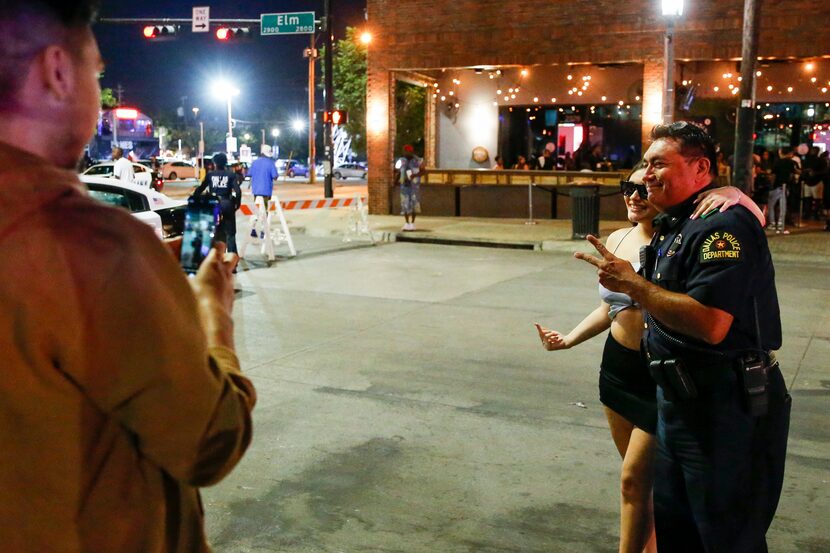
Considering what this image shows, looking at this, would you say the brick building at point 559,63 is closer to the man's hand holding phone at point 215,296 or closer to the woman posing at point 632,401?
the woman posing at point 632,401

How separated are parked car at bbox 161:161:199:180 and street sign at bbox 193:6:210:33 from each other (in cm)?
3406

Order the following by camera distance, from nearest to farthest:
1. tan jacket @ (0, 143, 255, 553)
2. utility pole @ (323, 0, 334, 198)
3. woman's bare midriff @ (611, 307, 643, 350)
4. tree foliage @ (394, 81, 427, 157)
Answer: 1. tan jacket @ (0, 143, 255, 553)
2. woman's bare midriff @ (611, 307, 643, 350)
3. utility pole @ (323, 0, 334, 198)
4. tree foliage @ (394, 81, 427, 157)

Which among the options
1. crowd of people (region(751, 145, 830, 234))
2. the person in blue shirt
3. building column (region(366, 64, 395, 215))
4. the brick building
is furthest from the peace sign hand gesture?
building column (region(366, 64, 395, 215))

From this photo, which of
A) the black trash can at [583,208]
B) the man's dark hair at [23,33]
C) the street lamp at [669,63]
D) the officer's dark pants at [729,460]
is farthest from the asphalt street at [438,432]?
the street lamp at [669,63]

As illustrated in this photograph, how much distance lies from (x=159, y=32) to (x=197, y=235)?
2664 cm

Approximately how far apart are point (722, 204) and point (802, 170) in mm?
20720

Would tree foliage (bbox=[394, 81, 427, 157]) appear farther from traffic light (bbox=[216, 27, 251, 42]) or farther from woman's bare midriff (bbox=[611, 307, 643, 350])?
woman's bare midriff (bbox=[611, 307, 643, 350])

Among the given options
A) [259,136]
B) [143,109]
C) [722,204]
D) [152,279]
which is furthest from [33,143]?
[259,136]

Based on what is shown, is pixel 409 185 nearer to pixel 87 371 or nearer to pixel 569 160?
pixel 569 160

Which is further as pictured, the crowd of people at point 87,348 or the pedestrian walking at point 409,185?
the pedestrian walking at point 409,185

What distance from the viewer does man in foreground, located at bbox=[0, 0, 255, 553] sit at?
1410mm

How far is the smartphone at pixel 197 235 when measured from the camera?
1.86 metres

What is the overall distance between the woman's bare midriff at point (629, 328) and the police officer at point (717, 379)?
616 millimetres

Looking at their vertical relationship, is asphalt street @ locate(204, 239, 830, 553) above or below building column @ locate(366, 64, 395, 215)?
below
